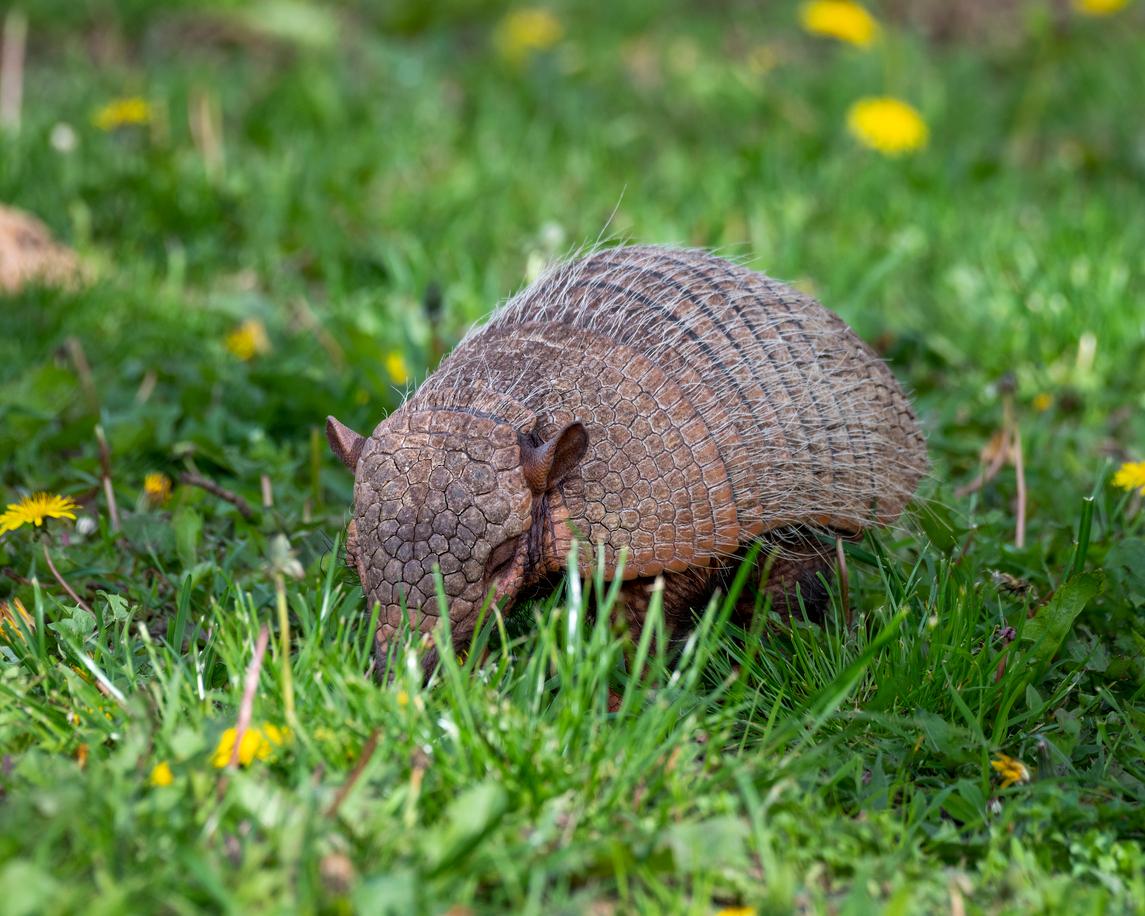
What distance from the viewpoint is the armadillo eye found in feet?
9.82

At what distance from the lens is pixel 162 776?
2543 millimetres

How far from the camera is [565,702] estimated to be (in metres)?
2.72

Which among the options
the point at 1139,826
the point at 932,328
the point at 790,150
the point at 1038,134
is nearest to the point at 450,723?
the point at 1139,826

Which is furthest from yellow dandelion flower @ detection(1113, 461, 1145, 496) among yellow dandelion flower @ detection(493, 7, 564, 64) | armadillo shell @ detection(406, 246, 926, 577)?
→ yellow dandelion flower @ detection(493, 7, 564, 64)

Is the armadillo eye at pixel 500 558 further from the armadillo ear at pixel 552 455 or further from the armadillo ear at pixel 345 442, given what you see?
the armadillo ear at pixel 345 442

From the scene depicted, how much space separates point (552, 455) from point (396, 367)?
Result: 90.2 inches

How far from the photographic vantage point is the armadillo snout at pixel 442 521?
294cm

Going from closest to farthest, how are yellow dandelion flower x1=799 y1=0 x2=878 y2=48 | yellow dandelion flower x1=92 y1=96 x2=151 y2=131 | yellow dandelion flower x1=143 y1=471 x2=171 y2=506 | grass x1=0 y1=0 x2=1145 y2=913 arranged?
grass x1=0 y1=0 x2=1145 y2=913
yellow dandelion flower x1=143 y1=471 x2=171 y2=506
yellow dandelion flower x1=92 y1=96 x2=151 y2=131
yellow dandelion flower x1=799 y1=0 x2=878 y2=48

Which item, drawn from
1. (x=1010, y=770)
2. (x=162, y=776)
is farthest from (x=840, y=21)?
(x=162, y=776)

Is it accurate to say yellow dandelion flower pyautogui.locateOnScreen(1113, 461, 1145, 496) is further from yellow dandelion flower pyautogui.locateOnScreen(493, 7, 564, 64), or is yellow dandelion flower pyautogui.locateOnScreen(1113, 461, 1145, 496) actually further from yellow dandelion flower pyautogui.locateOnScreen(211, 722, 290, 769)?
yellow dandelion flower pyautogui.locateOnScreen(493, 7, 564, 64)

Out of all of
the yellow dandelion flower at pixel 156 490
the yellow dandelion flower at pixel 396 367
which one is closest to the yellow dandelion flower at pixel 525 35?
the yellow dandelion flower at pixel 396 367

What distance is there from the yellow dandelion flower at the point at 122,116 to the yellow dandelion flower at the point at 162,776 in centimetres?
456

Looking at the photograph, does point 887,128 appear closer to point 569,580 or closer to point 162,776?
point 569,580

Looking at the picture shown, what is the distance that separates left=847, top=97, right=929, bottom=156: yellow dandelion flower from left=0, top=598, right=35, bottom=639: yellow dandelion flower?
512cm
